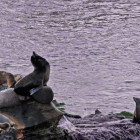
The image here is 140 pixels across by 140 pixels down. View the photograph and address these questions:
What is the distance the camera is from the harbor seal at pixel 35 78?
31.4 feet

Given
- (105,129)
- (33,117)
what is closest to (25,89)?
(33,117)

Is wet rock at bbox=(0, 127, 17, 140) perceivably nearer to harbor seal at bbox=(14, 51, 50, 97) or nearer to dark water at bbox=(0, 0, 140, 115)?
harbor seal at bbox=(14, 51, 50, 97)

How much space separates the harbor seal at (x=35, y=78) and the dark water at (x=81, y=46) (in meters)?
3.78

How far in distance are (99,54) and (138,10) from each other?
347 inches

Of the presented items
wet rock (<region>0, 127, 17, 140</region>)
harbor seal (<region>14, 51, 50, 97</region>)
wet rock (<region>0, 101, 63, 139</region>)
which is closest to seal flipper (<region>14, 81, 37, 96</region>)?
harbor seal (<region>14, 51, 50, 97</region>)

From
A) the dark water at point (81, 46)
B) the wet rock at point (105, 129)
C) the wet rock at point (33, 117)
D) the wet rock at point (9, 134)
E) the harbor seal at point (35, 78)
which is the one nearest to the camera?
the wet rock at point (9, 134)

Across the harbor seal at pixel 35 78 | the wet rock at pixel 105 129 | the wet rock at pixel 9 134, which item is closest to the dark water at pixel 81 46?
the wet rock at pixel 105 129

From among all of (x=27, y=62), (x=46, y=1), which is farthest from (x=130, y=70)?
(x=46, y=1)

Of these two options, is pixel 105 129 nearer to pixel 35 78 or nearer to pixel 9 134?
pixel 35 78

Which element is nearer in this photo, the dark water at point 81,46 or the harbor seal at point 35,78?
the harbor seal at point 35,78

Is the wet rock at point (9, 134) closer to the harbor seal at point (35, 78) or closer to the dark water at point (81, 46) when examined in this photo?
the harbor seal at point (35, 78)

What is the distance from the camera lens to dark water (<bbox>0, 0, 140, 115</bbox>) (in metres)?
15.2

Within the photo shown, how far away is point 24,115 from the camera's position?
948 cm

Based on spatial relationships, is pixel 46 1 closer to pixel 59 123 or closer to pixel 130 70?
pixel 130 70
